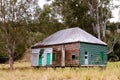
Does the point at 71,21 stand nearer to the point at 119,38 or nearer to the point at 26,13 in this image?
the point at 119,38

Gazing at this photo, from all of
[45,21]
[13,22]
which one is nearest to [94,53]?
[13,22]

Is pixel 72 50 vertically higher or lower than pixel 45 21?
lower

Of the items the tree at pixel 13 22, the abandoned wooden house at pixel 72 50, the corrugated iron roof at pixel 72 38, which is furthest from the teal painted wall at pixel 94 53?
the tree at pixel 13 22

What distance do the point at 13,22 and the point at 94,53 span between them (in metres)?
9.96

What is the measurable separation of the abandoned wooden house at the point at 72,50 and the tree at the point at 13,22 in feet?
9.43

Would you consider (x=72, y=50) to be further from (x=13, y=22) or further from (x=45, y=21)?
(x=45, y=21)

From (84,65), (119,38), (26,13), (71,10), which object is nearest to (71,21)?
(71,10)

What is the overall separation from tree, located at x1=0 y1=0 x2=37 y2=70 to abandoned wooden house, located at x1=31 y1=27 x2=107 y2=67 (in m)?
2.87

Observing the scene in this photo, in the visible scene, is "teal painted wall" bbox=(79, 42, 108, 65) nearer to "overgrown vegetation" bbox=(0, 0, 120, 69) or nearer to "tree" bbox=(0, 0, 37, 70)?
"overgrown vegetation" bbox=(0, 0, 120, 69)

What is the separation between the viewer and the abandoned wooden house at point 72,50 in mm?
28673

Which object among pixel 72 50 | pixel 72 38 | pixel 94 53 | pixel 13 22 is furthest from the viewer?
pixel 13 22

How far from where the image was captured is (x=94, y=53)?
1185 inches

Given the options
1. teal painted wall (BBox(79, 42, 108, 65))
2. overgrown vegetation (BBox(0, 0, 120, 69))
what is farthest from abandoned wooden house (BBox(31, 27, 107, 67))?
overgrown vegetation (BBox(0, 0, 120, 69))

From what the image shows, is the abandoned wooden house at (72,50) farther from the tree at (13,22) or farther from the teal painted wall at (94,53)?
the tree at (13,22)
